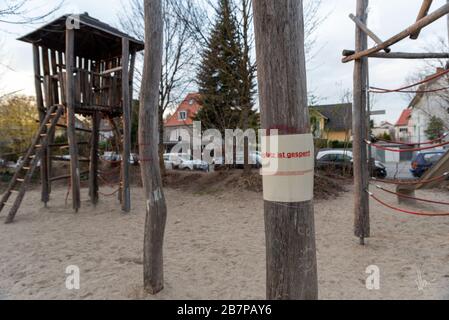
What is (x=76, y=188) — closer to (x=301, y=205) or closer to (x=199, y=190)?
(x=199, y=190)

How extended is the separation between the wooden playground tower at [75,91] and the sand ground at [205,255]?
923mm

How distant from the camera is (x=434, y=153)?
39.2ft

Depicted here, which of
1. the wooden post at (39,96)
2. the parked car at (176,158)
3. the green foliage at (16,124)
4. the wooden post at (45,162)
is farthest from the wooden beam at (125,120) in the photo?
the green foliage at (16,124)

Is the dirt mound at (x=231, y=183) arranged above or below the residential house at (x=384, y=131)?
below

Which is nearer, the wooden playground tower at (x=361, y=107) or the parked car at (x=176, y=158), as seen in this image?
the wooden playground tower at (x=361, y=107)

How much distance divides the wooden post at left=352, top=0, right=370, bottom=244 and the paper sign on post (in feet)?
11.1

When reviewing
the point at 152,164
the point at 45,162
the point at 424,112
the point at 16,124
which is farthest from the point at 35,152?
the point at 424,112

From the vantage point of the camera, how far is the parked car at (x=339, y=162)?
12.6 m

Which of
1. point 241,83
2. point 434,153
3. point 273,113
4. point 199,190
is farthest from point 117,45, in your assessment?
point 434,153

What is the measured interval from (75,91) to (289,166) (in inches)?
263

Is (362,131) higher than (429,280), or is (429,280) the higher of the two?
(362,131)

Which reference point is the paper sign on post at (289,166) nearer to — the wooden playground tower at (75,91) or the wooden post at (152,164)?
the wooden post at (152,164)

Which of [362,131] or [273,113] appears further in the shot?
[362,131]

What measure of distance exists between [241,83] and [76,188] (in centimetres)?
613
